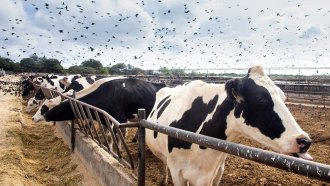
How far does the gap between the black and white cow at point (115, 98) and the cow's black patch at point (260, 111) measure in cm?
452

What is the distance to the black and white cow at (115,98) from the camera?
6.89m

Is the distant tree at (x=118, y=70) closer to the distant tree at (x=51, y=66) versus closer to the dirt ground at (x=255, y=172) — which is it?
the distant tree at (x=51, y=66)

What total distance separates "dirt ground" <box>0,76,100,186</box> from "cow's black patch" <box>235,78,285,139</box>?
2.90m

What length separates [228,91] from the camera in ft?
9.78

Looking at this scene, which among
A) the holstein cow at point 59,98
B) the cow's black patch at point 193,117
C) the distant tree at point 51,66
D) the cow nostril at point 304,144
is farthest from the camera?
the distant tree at point 51,66

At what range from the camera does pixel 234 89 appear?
2.96 meters

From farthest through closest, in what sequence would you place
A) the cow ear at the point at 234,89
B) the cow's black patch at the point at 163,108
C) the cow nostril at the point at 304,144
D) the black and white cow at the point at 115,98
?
1. the black and white cow at the point at 115,98
2. the cow's black patch at the point at 163,108
3. the cow ear at the point at 234,89
4. the cow nostril at the point at 304,144

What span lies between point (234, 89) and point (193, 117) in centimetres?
70

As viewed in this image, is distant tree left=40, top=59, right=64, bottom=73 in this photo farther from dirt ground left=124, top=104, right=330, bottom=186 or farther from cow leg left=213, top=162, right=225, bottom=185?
cow leg left=213, top=162, right=225, bottom=185

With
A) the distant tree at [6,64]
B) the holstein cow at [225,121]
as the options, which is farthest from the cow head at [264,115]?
the distant tree at [6,64]

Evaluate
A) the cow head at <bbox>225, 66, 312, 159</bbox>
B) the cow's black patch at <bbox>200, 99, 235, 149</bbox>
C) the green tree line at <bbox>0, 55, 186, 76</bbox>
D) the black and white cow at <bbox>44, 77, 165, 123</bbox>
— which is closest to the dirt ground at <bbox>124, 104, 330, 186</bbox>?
the black and white cow at <bbox>44, 77, 165, 123</bbox>

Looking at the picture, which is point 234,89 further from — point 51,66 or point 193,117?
point 51,66

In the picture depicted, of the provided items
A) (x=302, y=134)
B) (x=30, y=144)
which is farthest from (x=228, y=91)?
(x=30, y=144)

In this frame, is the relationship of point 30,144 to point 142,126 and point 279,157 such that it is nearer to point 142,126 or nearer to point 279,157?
point 142,126
